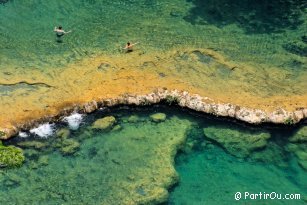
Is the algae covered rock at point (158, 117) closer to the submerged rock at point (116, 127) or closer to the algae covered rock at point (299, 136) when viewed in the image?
the submerged rock at point (116, 127)

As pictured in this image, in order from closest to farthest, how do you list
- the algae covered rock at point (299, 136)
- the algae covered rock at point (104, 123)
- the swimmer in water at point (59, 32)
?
the algae covered rock at point (299, 136) → the algae covered rock at point (104, 123) → the swimmer in water at point (59, 32)

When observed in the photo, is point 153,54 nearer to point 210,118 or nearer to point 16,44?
point 210,118

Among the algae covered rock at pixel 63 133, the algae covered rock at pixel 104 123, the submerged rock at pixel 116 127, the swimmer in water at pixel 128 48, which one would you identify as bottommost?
the algae covered rock at pixel 63 133

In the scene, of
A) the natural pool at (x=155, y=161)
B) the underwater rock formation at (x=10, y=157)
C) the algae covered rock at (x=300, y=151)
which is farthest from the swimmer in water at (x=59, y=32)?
the algae covered rock at (x=300, y=151)

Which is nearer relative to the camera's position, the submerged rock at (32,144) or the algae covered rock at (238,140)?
the submerged rock at (32,144)

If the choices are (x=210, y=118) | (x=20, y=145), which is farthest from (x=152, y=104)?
(x=20, y=145)

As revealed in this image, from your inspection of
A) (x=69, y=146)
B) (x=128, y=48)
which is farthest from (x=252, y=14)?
(x=69, y=146)
